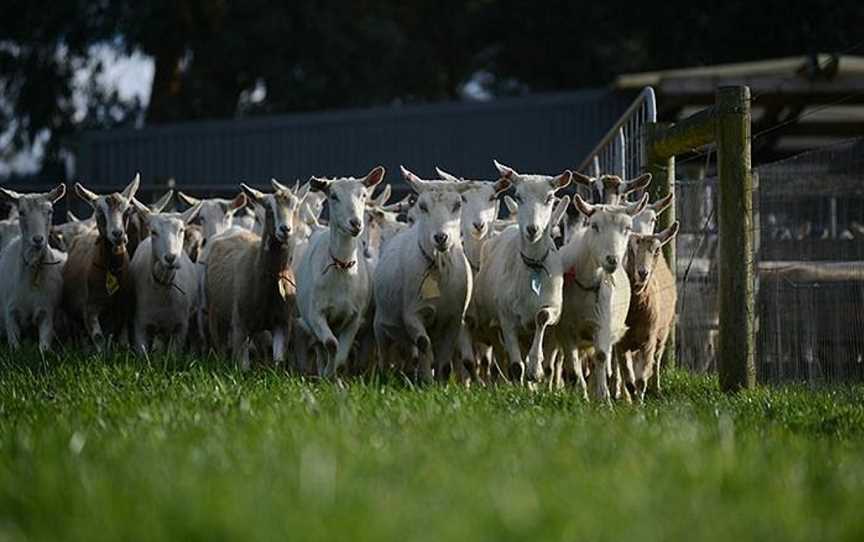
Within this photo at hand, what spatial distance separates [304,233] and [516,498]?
1008 cm

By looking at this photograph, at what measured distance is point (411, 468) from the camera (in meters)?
5.49

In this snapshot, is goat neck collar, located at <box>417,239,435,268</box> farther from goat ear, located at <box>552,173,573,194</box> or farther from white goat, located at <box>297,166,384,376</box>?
goat ear, located at <box>552,173,573,194</box>

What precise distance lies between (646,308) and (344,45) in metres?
29.4

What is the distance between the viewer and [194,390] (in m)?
8.66

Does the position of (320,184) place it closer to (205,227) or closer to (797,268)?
(797,268)

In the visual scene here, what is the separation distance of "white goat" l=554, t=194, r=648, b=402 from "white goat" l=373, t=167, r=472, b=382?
89cm

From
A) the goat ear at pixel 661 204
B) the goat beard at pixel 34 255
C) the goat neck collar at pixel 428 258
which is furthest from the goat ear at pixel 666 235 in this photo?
the goat beard at pixel 34 255

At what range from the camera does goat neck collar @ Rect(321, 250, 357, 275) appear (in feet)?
39.5

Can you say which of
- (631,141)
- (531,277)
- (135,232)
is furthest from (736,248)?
(135,232)

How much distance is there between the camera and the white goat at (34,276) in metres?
14.4

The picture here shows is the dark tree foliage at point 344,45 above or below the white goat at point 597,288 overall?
above

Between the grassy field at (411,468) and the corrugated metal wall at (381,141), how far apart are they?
2181cm

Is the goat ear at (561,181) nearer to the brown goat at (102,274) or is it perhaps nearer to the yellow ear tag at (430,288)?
the yellow ear tag at (430,288)

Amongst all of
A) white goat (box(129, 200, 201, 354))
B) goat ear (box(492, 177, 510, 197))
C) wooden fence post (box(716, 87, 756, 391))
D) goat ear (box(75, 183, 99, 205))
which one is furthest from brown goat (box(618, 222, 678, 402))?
goat ear (box(75, 183, 99, 205))
